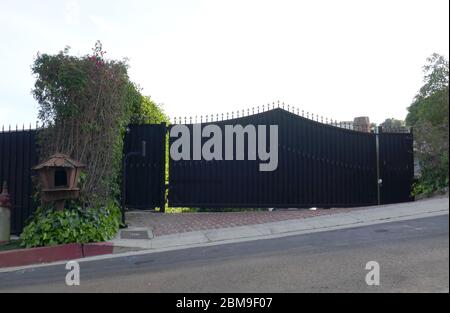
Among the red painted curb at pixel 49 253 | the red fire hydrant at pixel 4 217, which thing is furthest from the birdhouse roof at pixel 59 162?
the red painted curb at pixel 49 253

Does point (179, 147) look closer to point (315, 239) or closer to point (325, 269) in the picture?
point (315, 239)

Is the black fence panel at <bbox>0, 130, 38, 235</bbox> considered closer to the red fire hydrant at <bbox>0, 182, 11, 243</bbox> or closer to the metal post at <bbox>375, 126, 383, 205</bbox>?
the red fire hydrant at <bbox>0, 182, 11, 243</bbox>

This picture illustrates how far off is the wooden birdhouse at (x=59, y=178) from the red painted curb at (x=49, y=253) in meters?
0.94

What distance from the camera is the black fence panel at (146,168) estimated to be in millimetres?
9078

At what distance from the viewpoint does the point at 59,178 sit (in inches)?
281

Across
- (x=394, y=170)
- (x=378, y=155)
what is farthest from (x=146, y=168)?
(x=394, y=170)

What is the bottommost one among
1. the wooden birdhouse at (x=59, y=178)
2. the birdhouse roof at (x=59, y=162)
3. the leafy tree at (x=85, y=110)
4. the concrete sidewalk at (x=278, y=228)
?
the concrete sidewalk at (x=278, y=228)

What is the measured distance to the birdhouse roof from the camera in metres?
6.79

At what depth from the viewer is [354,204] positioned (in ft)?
30.3

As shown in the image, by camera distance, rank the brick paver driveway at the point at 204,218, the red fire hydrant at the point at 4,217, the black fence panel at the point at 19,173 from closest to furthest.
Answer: the red fire hydrant at the point at 4,217 < the brick paver driveway at the point at 204,218 < the black fence panel at the point at 19,173

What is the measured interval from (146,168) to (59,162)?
2517 mm

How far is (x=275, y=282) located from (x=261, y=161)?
488cm

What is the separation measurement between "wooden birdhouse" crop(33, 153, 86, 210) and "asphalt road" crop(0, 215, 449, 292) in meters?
1.47

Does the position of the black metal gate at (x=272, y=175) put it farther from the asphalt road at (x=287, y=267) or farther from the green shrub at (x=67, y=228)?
the asphalt road at (x=287, y=267)
